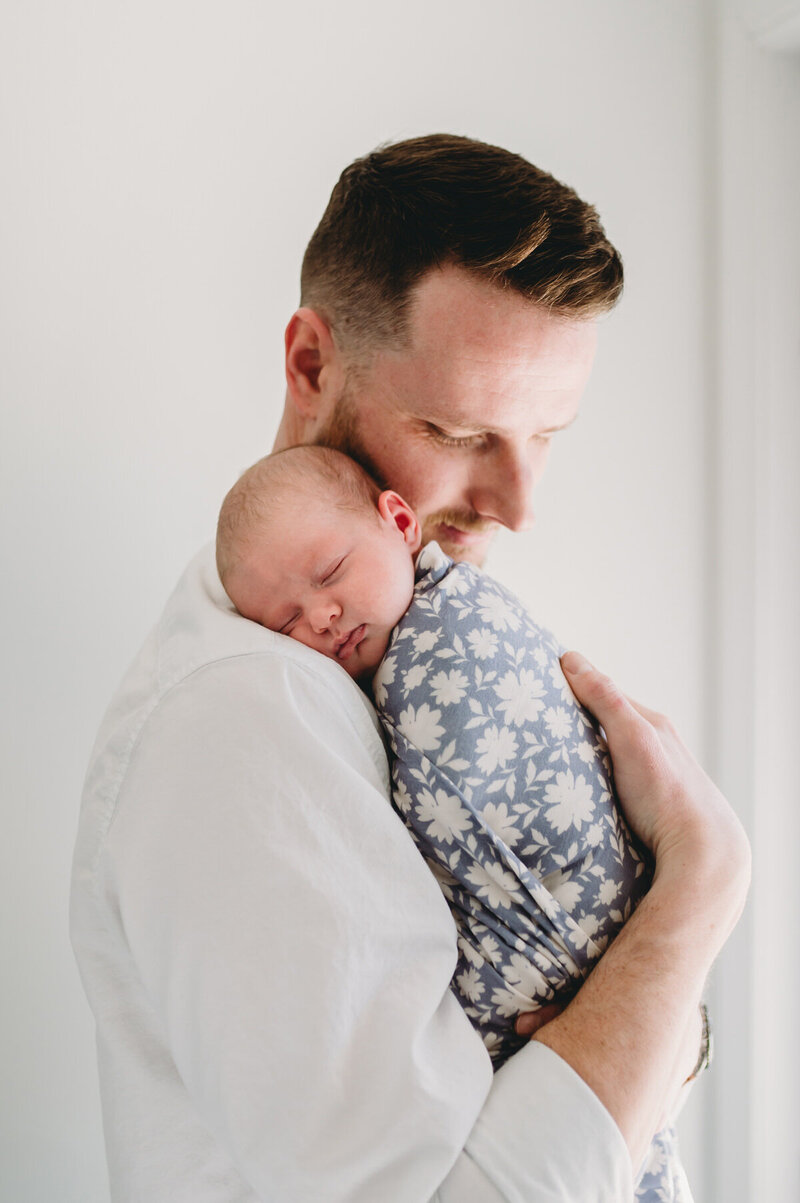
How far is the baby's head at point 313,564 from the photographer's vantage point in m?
0.94

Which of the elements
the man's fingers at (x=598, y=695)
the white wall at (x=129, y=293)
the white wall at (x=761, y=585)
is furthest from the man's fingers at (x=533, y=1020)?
the white wall at (x=761, y=585)

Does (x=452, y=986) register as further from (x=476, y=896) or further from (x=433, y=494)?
(x=433, y=494)

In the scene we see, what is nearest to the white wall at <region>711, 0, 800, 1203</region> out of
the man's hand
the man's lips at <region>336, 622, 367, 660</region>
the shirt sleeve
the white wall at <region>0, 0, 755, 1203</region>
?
the white wall at <region>0, 0, 755, 1203</region>

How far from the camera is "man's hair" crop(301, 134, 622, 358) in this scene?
1.03 m

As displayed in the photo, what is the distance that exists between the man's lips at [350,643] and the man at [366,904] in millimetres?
97

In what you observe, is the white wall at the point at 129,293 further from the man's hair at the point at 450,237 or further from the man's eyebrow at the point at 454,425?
the man's eyebrow at the point at 454,425

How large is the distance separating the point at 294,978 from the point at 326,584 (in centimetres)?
41

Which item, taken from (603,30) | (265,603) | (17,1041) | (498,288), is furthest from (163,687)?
(603,30)

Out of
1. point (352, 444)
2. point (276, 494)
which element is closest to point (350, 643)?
point (276, 494)

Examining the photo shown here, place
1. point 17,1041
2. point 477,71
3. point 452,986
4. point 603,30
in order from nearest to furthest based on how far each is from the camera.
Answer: point 452,986, point 17,1041, point 477,71, point 603,30

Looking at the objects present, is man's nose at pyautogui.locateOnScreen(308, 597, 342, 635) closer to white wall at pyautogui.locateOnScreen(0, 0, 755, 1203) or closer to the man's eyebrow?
the man's eyebrow

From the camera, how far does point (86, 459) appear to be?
4.49ft

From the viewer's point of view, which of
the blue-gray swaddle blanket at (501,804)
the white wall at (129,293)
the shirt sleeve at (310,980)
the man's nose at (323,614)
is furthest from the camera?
the white wall at (129,293)

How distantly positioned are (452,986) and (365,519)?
0.47 metres
